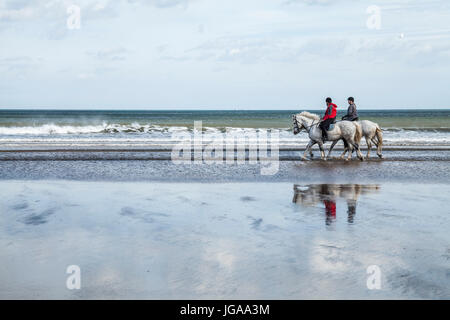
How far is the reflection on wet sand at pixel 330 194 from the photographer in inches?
358

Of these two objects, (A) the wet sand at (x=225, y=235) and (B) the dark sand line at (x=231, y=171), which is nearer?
(A) the wet sand at (x=225, y=235)

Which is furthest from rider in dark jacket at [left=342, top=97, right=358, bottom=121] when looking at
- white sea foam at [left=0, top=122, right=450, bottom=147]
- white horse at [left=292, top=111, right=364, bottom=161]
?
white sea foam at [left=0, top=122, right=450, bottom=147]

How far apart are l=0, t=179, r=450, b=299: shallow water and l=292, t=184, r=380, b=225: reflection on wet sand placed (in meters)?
0.04

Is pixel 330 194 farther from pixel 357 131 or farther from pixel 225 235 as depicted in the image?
pixel 357 131

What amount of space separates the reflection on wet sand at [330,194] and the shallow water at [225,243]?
1.7 inches

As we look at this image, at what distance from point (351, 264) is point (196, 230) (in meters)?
2.67

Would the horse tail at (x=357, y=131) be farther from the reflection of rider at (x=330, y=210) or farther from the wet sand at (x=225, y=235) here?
the reflection of rider at (x=330, y=210)

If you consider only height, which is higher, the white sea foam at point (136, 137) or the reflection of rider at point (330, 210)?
the white sea foam at point (136, 137)

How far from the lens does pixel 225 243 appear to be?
22.7 feet

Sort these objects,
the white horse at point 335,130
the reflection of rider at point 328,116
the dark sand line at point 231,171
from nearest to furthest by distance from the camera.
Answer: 1. the dark sand line at point 231,171
2. the reflection of rider at point 328,116
3. the white horse at point 335,130

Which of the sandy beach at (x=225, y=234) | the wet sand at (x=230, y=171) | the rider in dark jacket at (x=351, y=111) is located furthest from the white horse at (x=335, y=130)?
the sandy beach at (x=225, y=234)

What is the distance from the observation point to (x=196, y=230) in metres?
7.69

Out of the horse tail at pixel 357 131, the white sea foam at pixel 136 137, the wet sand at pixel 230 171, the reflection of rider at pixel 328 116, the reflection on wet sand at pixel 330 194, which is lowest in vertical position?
the reflection on wet sand at pixel 330 194
